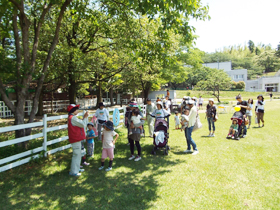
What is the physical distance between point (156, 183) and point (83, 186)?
1708 millimetres

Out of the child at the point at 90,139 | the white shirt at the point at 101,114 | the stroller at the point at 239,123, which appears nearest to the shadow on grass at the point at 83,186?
the child at the point at 90,139

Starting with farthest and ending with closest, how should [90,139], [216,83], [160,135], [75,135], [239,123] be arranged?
[216,83] → [239,123] → [160,135] → [90,139] → [75,135]

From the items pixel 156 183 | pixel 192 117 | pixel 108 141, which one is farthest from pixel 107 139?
pixel 192 117

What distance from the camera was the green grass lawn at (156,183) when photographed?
13.5ft

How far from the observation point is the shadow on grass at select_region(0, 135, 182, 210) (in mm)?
4133

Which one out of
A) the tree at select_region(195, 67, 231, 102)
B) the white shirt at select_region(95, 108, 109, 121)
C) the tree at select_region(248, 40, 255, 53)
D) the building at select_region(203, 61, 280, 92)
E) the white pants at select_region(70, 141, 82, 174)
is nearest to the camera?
the white pants at select_region(70, 141, 82, 174)

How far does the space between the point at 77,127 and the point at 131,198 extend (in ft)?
7.44

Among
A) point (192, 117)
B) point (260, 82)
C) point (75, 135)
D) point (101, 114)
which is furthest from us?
point (260, 82)

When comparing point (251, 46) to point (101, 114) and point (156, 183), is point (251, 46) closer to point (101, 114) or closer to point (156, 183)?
point (101, 114)

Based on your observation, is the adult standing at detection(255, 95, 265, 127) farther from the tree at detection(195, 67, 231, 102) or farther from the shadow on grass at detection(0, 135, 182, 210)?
the tree at detection(195, 67, 231, 102)

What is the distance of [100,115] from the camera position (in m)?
8.43

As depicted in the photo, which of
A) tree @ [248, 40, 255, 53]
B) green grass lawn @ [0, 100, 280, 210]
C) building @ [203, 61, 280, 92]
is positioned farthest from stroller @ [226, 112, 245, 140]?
tree @ [248, 40, 255, 53]

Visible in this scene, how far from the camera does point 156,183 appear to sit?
4969mm

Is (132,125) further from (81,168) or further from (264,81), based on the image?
(264,81)
